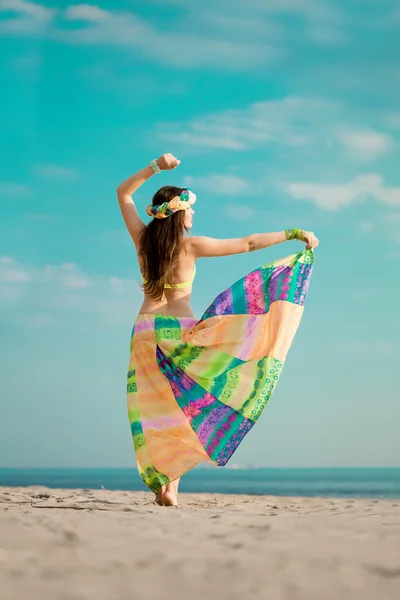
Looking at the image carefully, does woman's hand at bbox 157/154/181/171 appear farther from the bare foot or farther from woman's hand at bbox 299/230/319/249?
the bare foot

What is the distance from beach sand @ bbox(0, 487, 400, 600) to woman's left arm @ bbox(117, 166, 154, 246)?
8.02 ft

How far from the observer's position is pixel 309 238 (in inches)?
203

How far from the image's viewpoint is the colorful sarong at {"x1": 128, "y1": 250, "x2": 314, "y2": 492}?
15.8 ft

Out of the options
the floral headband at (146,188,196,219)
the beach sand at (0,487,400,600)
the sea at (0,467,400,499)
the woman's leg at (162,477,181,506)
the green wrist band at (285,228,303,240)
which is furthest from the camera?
the sea at (0,467,400,499)

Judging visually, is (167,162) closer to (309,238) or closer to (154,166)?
(154,166)

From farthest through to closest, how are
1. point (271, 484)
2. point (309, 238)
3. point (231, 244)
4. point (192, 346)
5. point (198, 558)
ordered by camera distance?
point (271, 484)
point (309, 238)
point (231, 244)
point (192, 346)
point (198, 558)

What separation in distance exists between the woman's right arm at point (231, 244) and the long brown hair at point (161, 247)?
0.42 ft

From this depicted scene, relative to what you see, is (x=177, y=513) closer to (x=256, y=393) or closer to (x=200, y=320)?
(x=256, y=393)

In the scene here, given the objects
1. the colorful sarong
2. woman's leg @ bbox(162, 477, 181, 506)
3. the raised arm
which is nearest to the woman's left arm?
the raised arm

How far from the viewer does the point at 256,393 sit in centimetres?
480

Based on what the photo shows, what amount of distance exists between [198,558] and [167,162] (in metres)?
3.16

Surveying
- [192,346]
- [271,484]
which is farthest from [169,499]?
[271,484]

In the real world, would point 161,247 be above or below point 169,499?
above

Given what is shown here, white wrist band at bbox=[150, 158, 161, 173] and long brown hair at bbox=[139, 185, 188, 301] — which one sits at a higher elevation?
white wrist band at bbox=[150, 158, 161, 173]
